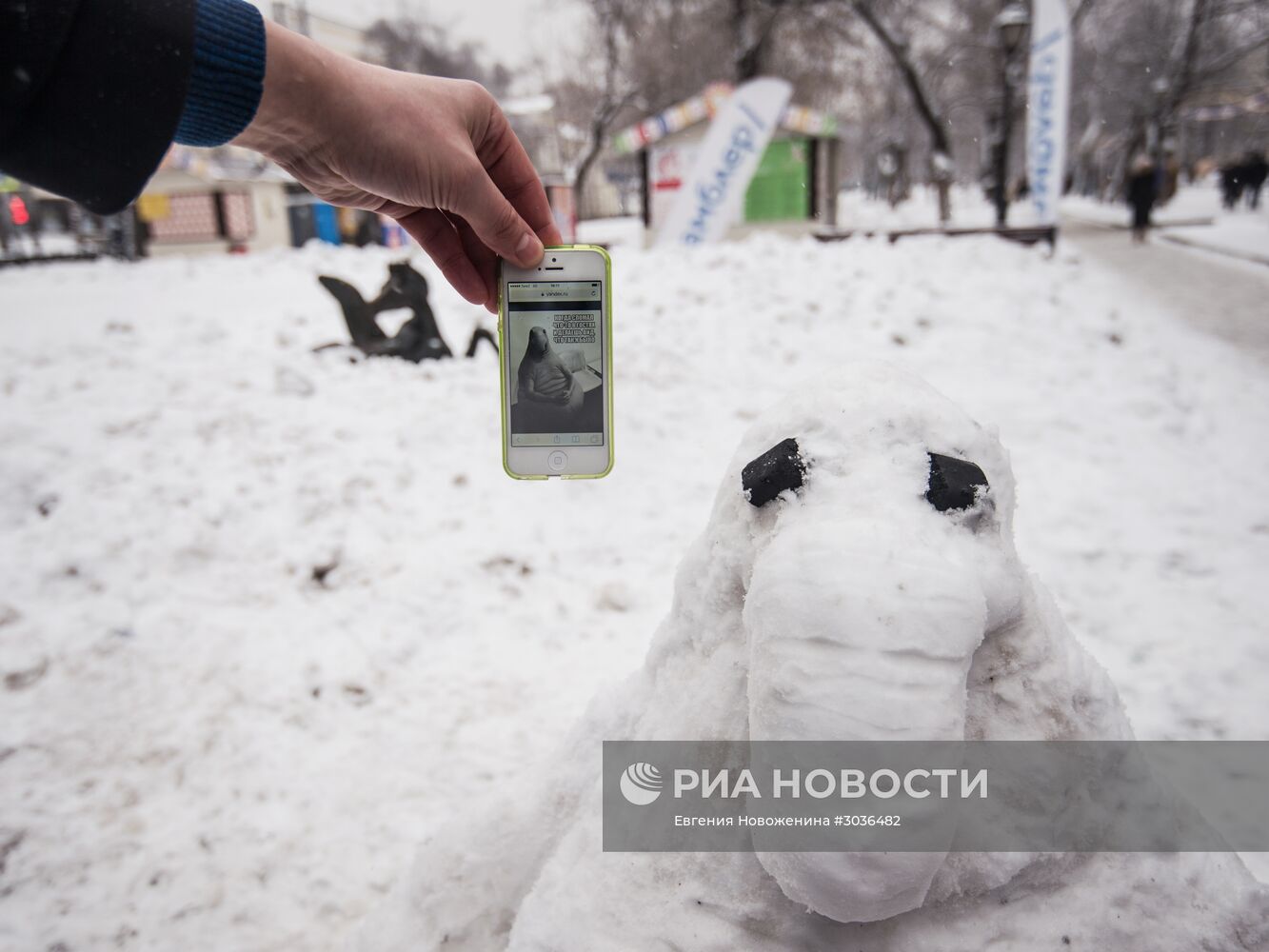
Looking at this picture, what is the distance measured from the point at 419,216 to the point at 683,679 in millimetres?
1032

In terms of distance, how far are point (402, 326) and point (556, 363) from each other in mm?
5393

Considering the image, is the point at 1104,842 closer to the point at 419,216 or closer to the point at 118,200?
the point at 419,216

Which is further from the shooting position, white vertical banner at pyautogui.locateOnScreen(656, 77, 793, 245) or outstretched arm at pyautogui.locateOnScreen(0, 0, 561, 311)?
white vertical banner at pyautogui.locateOnScreen(656, 77, 793, 245)

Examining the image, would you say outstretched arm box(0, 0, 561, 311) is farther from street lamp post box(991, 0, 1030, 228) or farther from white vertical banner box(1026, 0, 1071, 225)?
street lamp post box(991, 0, 1030, 228)

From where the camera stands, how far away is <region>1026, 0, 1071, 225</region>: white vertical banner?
34.8 ft

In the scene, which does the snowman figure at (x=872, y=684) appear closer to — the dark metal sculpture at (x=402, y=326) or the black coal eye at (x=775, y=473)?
the black coal eye at (x=775, y=473)

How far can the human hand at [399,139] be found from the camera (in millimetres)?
1226

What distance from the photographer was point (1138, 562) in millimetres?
3643

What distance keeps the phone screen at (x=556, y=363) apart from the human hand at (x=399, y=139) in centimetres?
8

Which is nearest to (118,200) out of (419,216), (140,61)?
(140,61)

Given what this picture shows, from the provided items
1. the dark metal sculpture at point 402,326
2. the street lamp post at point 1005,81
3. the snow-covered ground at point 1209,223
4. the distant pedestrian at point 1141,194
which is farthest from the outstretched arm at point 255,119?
the distant pedestrian at point 1141,194

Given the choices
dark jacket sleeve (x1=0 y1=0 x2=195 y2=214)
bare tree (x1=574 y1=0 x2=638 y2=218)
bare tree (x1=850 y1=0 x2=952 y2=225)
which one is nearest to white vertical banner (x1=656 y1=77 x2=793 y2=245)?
bare tree (x1=574 y1=0 x2=638 y2=218)

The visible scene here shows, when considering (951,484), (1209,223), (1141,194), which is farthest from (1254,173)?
(951,484)

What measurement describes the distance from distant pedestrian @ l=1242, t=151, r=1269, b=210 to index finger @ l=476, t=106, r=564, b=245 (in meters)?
20.8
